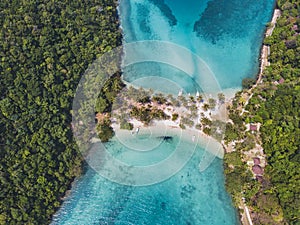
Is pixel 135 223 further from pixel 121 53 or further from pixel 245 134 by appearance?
pixel 121 53

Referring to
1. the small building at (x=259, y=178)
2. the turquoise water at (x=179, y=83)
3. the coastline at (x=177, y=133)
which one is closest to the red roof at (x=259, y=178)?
the small building at (x=259, y=178)

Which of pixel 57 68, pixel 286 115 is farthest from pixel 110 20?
pixel 286 115

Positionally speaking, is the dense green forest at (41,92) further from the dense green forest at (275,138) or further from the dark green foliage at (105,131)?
the dense green forest at (275,138)

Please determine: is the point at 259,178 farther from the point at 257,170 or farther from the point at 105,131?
the point at 105,131

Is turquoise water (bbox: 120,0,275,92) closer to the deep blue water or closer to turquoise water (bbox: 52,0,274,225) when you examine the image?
turquoise water (bbox: 52,0,274,225)

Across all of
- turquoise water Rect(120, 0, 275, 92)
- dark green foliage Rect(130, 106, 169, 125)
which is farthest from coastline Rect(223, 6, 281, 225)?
dark green foliage Rect(130, 106, 169, 125)
